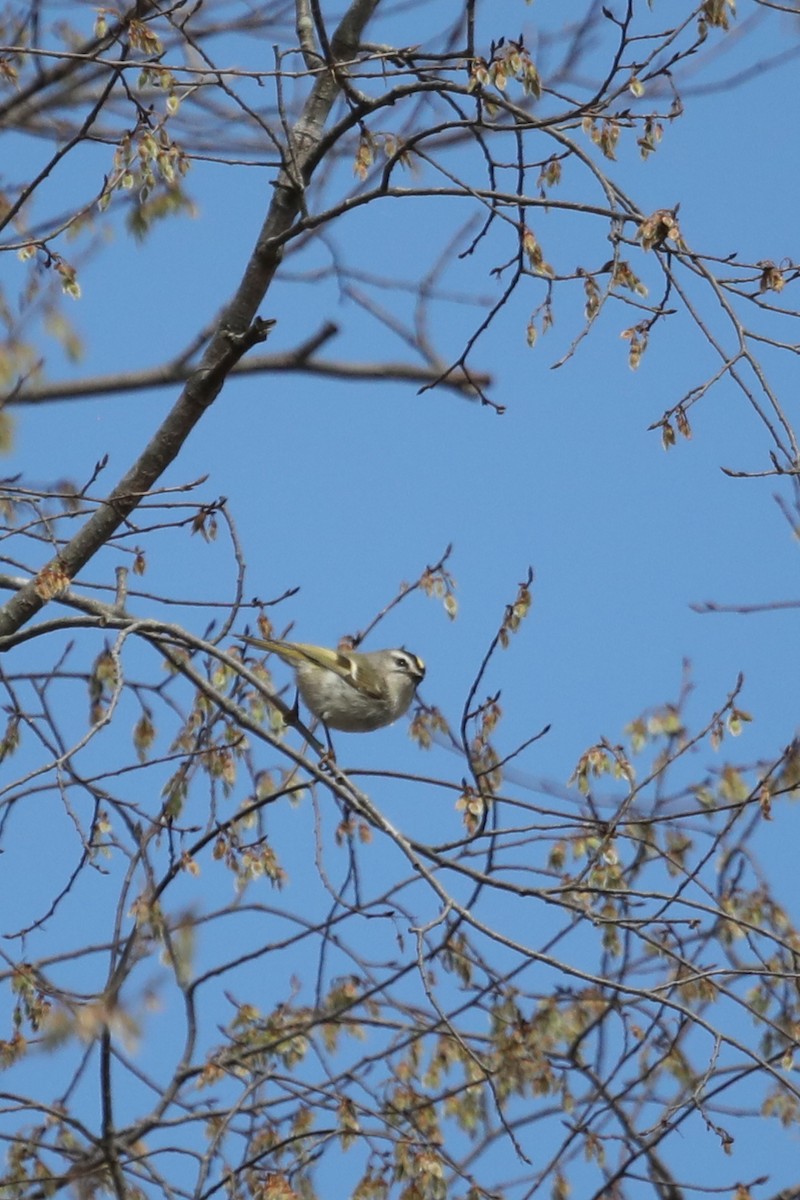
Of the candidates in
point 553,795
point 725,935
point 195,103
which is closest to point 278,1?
point 195,103

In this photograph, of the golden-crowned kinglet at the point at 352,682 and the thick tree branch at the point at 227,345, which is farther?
the golden-crowned kinglet at the point at 352,682

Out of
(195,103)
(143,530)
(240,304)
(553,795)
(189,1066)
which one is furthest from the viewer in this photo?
(195,103)

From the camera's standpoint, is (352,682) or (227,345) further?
(352,682)

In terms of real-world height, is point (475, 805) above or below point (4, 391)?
below

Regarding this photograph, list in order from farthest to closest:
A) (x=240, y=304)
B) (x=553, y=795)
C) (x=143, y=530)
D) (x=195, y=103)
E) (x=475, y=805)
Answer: (x=195, y=103)
(x=553, y=795)
(x=240, y=304)
(x=143, y=530)
(x=475, y=805)

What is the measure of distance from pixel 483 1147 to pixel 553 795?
135 centimetres

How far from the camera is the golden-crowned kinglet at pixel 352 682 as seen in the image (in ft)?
20.1

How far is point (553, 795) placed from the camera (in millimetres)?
5504

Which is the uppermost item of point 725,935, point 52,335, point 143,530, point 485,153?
point 52,335

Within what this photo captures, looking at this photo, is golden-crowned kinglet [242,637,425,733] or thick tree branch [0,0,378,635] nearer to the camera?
thick tree branch [0,0,378,635]

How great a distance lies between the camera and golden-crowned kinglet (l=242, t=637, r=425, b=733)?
613cm

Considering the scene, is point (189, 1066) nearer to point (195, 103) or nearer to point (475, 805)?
point (475, 805)

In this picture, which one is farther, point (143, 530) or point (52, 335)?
point (52, 335)

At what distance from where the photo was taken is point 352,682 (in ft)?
20.6
